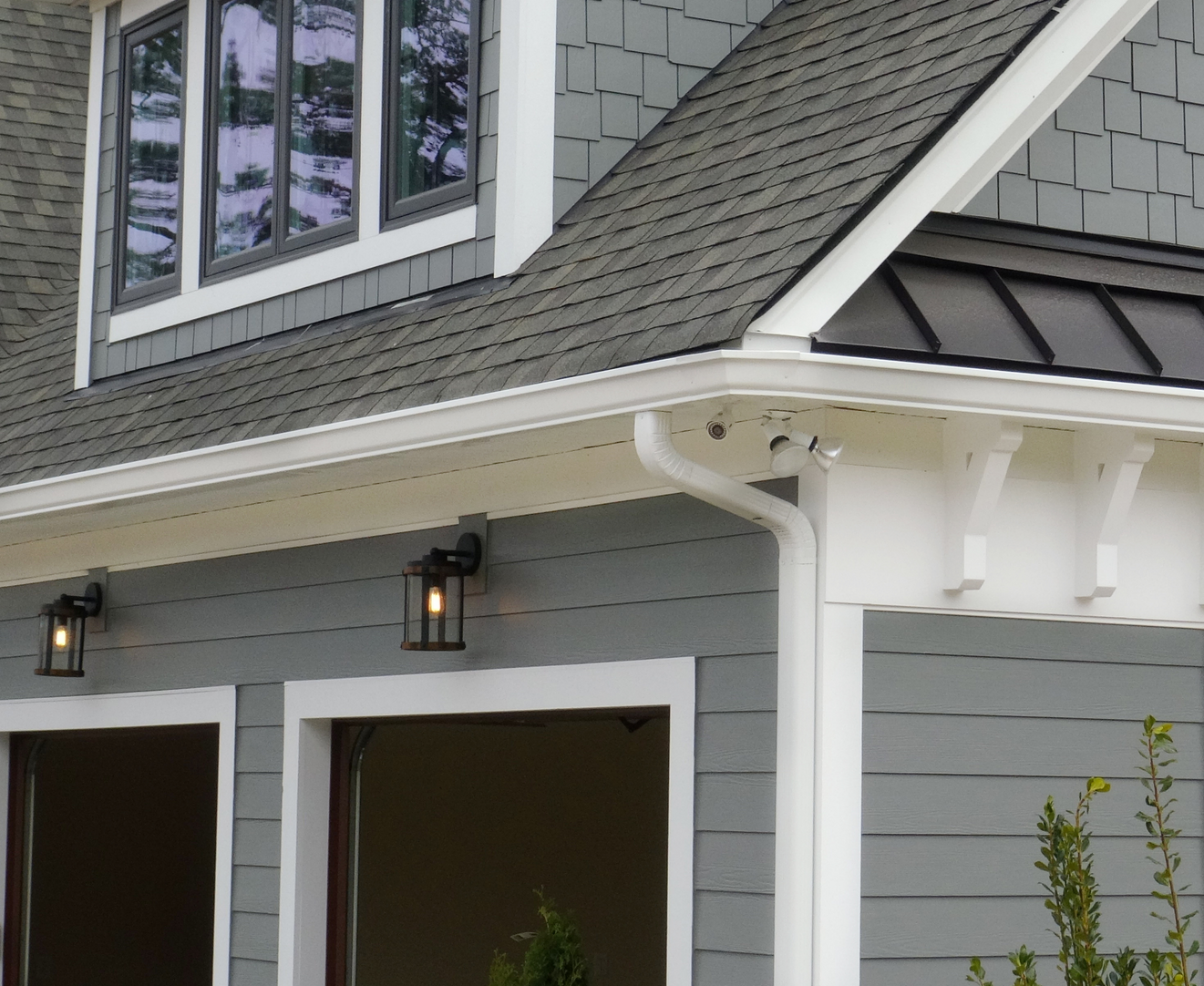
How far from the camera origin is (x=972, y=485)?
428 cm

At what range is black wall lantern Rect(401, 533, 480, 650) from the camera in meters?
5.18

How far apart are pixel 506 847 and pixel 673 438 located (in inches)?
226

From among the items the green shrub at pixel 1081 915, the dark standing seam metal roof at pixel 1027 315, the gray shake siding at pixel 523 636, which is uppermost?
the dark standing seam metal roof at pixel 1027 315

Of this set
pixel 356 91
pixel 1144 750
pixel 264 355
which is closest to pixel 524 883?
pixel 264 355

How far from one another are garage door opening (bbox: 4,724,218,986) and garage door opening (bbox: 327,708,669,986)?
3.74 feet

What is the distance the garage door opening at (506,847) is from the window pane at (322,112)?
11.5 feet

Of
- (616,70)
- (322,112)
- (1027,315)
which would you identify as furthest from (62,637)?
(1027,315)

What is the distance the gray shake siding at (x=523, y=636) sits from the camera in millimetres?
→ 4340

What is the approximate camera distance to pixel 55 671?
6832 millimetres

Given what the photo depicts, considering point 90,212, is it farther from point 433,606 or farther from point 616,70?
point 433,606

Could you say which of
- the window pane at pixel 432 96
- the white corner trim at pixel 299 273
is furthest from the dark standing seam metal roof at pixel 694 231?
the window pane at pixel 432 96

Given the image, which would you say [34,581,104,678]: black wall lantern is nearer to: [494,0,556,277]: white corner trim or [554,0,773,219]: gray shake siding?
[494,0,556,277]: white corner trim

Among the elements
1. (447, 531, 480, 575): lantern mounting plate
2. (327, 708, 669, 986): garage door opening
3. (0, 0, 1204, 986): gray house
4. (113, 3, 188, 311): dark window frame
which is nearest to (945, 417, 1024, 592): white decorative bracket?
(0, 0, 1204, 986): gray house

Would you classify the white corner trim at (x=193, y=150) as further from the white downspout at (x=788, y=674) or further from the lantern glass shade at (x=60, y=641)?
the white downspout at (x=788, y=674)
